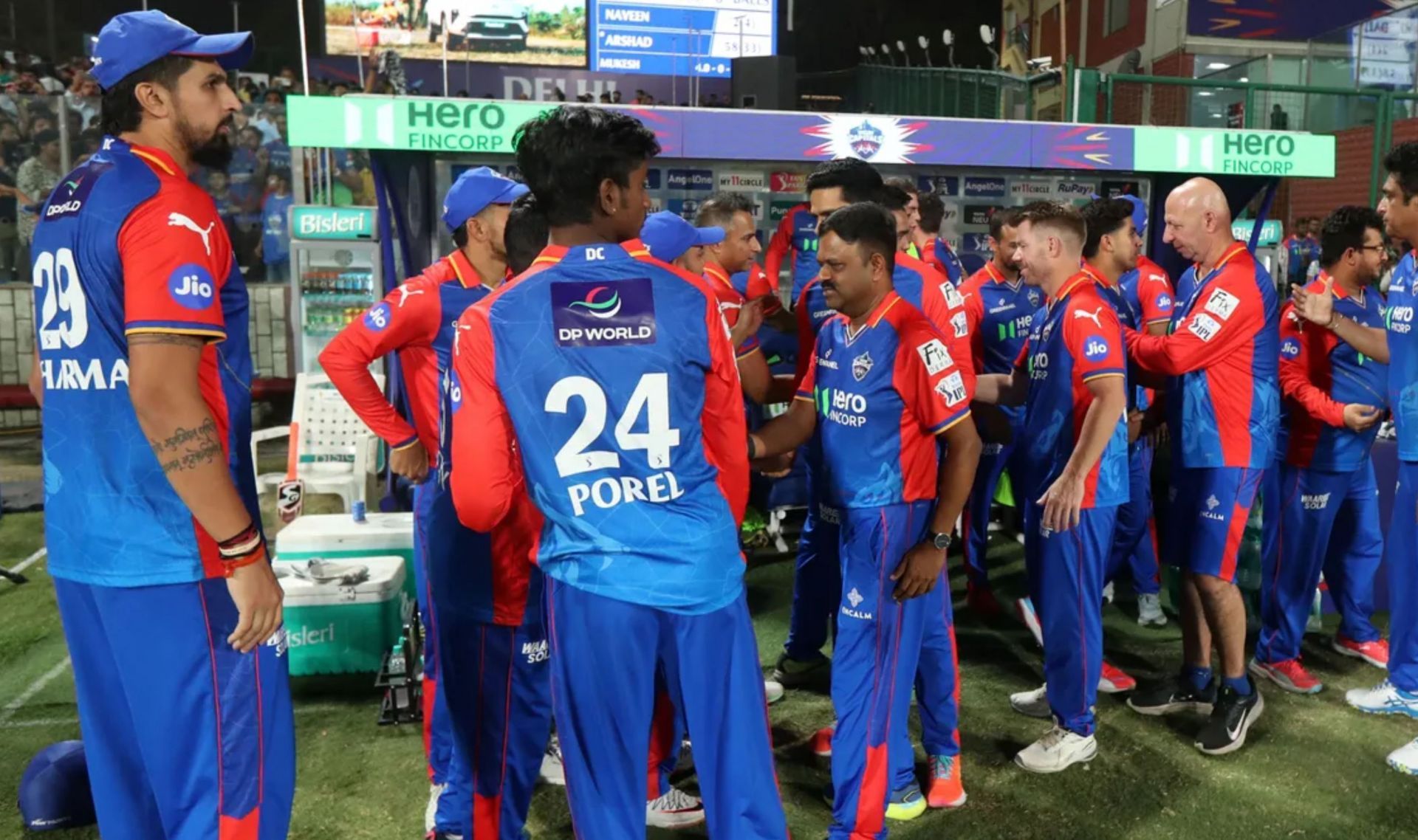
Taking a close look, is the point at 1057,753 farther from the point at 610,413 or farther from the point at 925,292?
the point at 610,413

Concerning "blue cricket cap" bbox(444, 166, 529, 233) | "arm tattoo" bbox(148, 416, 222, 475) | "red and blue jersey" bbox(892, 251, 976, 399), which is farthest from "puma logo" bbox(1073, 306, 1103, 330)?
"arm tattoo" bbox(148, 416, 222, 475)

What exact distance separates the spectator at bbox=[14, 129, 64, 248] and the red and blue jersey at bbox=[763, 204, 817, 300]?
26.4 feet

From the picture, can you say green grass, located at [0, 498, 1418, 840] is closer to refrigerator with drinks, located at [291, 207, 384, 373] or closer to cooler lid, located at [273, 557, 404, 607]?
cooler lid, located at [273, 557, 404, 607]

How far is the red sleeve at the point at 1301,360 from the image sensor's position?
178 inches

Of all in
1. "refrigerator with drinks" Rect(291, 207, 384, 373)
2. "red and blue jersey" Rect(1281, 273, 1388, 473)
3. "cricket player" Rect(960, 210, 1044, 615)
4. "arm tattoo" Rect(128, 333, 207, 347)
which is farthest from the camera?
"refrigerator with drinks" Rect(291, 207, 384, 373)

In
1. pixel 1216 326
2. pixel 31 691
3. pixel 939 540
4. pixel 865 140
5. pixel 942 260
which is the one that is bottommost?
pixel 31 691

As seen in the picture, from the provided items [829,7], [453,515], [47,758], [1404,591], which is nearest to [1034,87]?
[1404,591]

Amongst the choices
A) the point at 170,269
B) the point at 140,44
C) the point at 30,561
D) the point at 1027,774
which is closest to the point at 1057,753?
the point at 1027,774

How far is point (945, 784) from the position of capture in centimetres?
344

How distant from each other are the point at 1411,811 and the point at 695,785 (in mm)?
2326

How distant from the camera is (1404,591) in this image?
3.89 metres

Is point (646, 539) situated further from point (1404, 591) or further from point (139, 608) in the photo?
point (1404, 591)

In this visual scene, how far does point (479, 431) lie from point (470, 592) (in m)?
0.92

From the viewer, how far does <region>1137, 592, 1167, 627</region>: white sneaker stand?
5230mm
